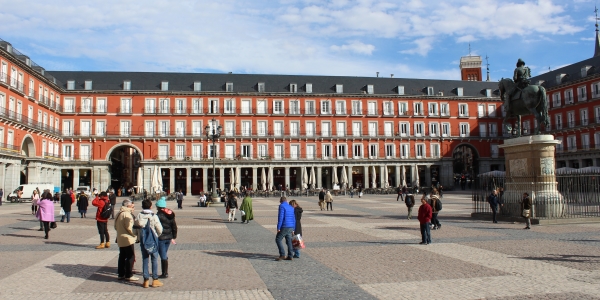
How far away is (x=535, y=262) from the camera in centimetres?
941

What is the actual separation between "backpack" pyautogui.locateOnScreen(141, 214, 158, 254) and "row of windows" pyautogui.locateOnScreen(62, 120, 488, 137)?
50214mm

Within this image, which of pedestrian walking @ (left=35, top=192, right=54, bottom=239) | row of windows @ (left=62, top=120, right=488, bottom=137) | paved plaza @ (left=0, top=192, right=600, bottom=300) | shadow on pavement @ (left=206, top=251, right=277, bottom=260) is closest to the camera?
paved plaza @ (left=0, top=192, right=600, bottom=300)

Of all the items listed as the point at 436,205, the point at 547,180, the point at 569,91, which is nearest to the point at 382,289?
the point at 436,205

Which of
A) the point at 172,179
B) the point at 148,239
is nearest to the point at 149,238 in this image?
the point at 148,239

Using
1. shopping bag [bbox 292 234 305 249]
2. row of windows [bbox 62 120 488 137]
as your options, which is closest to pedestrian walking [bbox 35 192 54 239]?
shopping bag [bbox 292 234 305 249]

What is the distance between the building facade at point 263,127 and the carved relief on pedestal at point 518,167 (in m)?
37.5

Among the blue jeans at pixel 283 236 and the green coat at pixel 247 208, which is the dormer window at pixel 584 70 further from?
the blue jeans at pixel 283 236

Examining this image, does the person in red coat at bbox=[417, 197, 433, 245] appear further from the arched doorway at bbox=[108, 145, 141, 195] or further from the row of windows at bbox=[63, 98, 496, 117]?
the arched doorway at bbox=[108, 145, 141, 195]

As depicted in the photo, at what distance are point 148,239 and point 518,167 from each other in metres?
15.1

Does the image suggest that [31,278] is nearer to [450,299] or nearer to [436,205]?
[450,299]

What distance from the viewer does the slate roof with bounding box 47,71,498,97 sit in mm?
59156

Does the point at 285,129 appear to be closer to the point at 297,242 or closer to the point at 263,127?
the point at 263,127

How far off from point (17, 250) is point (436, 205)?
12353mm

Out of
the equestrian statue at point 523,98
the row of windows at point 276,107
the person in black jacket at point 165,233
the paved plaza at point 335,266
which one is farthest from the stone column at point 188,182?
the person in black jacket at point 165,233
